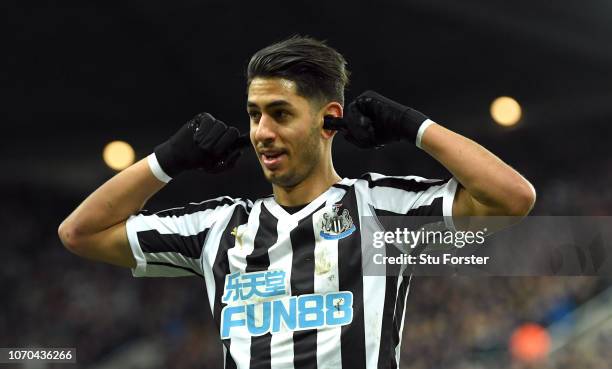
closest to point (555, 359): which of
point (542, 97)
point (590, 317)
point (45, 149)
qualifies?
point (590, 317)

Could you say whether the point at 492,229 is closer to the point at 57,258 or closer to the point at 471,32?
the point at 471,32

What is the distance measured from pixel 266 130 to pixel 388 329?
645mm

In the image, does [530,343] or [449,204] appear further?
[530,343]

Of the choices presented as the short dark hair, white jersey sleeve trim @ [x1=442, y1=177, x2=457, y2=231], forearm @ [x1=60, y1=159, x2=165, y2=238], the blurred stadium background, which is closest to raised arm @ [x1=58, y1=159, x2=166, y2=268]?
forearm @ [x1=60, y1=159, x2=165, y2=238]

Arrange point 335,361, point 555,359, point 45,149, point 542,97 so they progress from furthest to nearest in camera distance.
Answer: point 45,149 < point 542,97 < point 555,359 < point 335,361

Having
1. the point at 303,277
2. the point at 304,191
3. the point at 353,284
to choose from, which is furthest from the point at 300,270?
the point at 304,191

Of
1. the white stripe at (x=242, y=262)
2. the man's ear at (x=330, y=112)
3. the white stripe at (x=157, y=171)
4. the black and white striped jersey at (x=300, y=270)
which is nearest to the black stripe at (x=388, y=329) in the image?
the black and white striped jersey at (x=300, y=270)

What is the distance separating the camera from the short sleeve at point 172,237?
7.97 ft

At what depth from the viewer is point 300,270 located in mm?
2217

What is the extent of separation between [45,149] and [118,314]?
1.95 metres

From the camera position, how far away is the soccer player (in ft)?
6.95

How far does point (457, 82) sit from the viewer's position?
7.89 meters

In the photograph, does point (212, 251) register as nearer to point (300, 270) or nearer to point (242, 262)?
point (242, 262)

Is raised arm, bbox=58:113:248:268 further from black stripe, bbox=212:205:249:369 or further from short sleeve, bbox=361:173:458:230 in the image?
short sleeve, bbox=361:173:458:230
